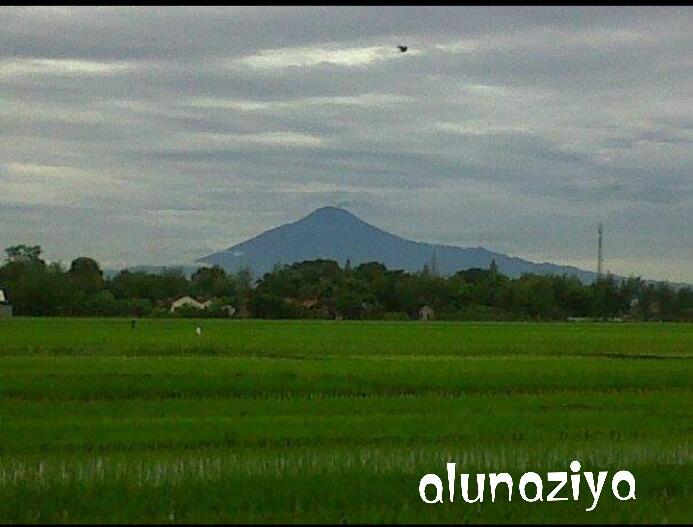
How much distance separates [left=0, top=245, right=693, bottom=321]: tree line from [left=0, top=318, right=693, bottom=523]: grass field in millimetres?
58653

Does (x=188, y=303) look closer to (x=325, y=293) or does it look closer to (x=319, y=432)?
(x=325, y=293)

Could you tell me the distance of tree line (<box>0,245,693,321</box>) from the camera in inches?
3716

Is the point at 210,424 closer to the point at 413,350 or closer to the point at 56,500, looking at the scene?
the point at 56,500

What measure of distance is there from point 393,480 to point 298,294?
9023cm

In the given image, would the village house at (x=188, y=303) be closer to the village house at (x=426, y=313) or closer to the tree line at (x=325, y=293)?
the tree line at (x=325, y=293)

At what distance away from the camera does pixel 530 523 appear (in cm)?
837

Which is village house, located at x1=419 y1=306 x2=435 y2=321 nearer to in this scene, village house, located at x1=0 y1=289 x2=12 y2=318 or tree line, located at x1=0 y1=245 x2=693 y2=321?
tree line, located at x1=0 y1=245 x2=693 y2=321

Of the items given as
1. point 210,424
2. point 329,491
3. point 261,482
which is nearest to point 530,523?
point 329,491

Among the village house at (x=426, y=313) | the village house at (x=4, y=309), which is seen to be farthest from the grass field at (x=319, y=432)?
the village house at (x=426, y=313)

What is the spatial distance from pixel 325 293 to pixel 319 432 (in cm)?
8442

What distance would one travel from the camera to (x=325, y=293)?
100625 millimetres

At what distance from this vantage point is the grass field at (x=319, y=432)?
30.6ft

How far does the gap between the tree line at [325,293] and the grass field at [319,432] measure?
58.7 metres

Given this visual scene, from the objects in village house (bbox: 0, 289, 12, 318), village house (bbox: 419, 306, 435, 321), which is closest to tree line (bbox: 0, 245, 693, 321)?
village house (bbox: 419, 306, 435, 321)
